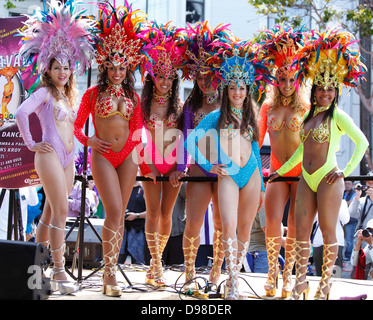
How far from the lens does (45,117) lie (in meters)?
4.94

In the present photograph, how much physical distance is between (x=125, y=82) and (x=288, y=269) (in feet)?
7.59

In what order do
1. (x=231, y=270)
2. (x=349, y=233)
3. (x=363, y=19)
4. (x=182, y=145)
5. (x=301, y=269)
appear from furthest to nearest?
1. (x=363, y=19)
2. (x=349, y=233)
3. (x=182, y=145)
4. (x=301, y=269)
5. (x=231, y=270)

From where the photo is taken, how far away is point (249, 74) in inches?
194

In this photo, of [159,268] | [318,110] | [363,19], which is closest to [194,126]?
[318,110]

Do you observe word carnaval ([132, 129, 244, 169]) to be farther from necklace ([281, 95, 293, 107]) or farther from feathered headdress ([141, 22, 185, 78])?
necklace ([281, 95, 293, 107])

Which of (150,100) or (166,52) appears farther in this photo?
(150,100)

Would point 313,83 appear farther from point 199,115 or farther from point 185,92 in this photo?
point 185,92

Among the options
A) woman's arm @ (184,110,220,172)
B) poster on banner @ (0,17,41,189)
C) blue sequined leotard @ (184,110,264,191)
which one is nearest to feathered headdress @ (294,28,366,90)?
blue sequined leotard @ (184,110,264,191)

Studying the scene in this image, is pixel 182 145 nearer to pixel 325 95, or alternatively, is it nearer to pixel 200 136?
pixel 200 136

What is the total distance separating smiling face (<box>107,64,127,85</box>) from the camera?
5026 mm
